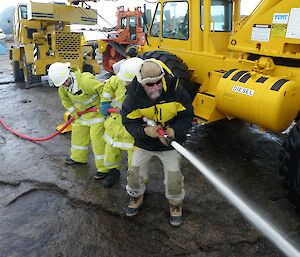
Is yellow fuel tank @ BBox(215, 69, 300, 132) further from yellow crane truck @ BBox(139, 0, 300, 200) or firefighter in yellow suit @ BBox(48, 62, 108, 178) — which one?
firefighter in yellow suit @ BBox(48, 62, 108, 178)

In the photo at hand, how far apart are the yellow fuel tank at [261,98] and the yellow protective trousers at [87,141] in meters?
1.53

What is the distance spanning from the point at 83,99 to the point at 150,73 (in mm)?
1600

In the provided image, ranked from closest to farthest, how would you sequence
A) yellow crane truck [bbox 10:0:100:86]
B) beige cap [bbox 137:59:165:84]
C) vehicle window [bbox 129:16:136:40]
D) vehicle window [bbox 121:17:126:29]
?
beige cap [bbox 137:59:165:84], yellow crane truck [bbox 10:0:100:86], vehicle window [bbox 129:16:136:40], vehicle window [bbox 121:17:126:29]

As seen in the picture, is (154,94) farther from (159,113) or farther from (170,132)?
(170,132)

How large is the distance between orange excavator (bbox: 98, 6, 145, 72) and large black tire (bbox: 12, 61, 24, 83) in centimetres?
275

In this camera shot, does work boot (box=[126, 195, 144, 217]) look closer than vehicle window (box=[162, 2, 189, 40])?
Yes

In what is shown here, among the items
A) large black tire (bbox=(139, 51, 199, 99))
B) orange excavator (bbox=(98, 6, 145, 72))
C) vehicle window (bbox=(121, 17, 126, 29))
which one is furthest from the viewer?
vehicle window (bbox=(121, 17, 126, 29))

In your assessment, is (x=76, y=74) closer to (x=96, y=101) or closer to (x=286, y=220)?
(x=96, y=101)

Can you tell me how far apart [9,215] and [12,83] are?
802 centimetres

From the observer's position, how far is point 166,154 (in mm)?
2979

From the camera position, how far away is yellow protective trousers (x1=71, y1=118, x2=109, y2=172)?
393cm

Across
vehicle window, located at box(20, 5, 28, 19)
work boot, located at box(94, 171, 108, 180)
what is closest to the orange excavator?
vehicle window, located at box(20, 5, 28, 19)

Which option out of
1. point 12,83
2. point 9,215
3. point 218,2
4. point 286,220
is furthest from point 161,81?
point 12,83

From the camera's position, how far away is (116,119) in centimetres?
360
